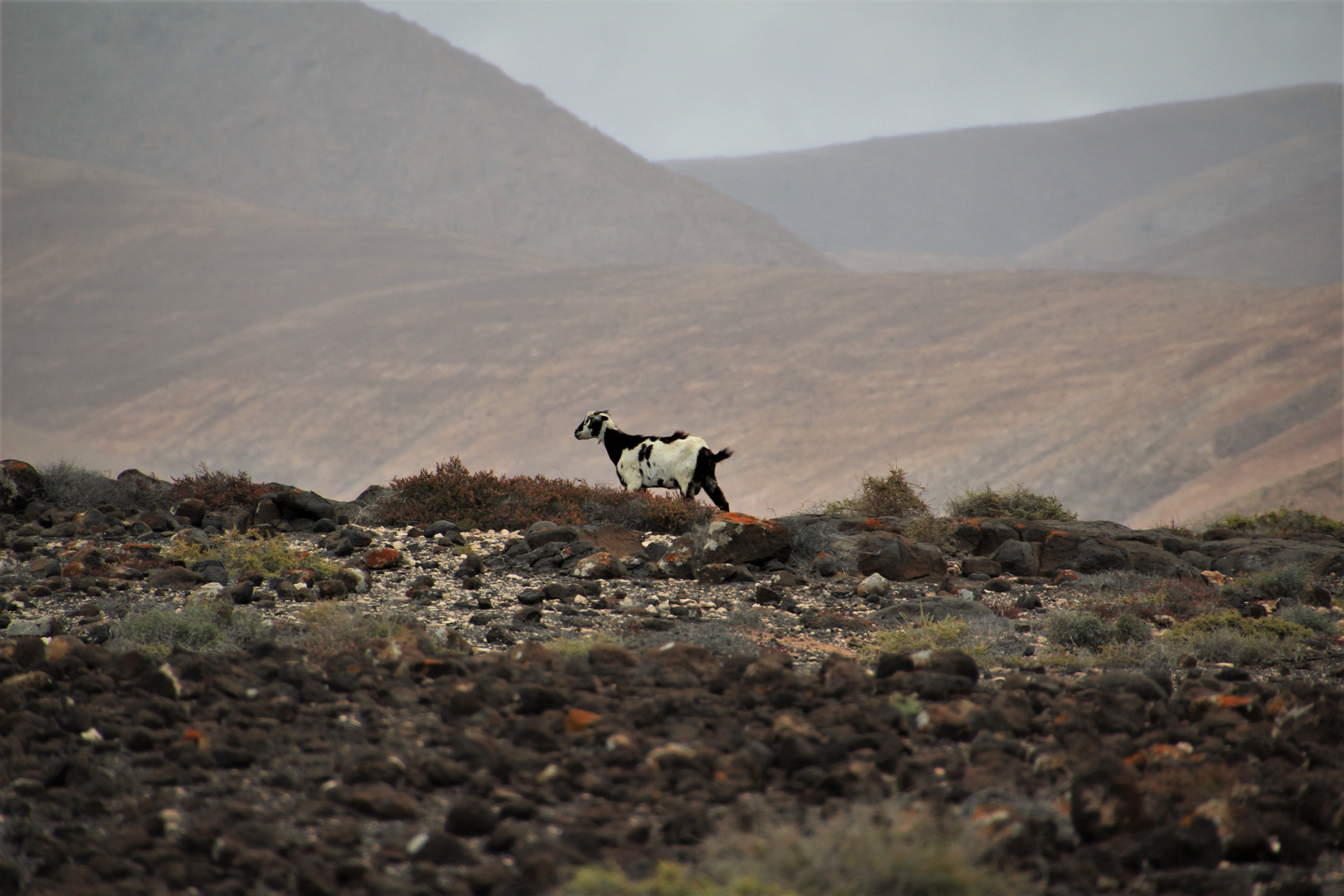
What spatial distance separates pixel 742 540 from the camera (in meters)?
11.0

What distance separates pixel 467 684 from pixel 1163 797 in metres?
3.81

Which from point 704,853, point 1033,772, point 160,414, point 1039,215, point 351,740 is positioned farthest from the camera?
point 1039,215

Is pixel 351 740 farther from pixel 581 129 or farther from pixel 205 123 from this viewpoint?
pixel 205 123

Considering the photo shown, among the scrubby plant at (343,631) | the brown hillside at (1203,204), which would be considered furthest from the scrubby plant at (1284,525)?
the brown hillside at (1203,204)

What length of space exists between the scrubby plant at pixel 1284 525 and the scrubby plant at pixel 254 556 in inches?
516

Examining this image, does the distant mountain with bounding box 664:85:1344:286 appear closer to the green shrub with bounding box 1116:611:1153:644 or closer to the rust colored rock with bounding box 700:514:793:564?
the rust colored rock with bounding box 700:514:793:564


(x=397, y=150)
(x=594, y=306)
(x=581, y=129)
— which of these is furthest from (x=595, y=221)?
(x=594, y=306)

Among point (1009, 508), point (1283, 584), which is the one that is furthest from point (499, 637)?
point (1009, 508)

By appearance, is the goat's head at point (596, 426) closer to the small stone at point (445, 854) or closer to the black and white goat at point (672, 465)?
the black and white goat at point (672, 465)

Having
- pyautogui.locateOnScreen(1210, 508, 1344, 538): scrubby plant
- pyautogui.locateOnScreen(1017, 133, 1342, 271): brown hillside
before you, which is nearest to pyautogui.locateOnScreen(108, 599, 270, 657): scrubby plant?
pyautogui.locateOnScreen(1210, 508, 1344, 538): scrubby plant

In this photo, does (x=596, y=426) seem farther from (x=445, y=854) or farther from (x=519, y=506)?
(x=445, y=854)

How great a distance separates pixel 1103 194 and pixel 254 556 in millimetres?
184600

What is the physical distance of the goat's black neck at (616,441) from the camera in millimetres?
13812

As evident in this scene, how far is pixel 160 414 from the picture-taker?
60781mm
